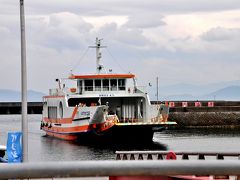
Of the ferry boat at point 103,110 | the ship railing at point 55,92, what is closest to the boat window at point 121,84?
the ferry boat at point 103,110

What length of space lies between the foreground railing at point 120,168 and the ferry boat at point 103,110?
44.1 m

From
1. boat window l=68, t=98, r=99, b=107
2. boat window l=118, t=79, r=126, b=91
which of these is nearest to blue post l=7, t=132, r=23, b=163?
boat window l=118, t=79, r=126, b=91

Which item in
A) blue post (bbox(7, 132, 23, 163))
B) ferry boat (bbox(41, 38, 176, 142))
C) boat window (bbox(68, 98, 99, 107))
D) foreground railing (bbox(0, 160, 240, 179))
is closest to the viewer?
foreground railing (bbox(0, 160, 240, 179))

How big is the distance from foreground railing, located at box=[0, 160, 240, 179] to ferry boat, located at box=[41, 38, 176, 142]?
44070 mm

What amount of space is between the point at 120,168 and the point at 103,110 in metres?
45.1

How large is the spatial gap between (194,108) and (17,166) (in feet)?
Result: 274

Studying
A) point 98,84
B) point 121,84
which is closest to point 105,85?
point 98,84

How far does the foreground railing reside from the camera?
3639mm

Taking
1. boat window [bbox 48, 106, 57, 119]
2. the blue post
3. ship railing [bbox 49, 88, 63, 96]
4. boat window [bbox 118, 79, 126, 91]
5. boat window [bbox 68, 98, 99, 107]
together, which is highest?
boat window [bbox 118, 79, 126, 91]

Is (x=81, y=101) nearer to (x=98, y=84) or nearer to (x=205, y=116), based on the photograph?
(x=98, y=84)

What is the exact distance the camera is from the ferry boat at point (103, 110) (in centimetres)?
→ 4922

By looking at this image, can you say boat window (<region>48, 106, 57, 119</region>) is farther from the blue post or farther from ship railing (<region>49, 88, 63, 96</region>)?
the blue post

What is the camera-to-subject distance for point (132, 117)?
5441 centimetres

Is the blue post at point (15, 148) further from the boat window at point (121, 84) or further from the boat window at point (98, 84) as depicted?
the boat window at point (121, 84)
